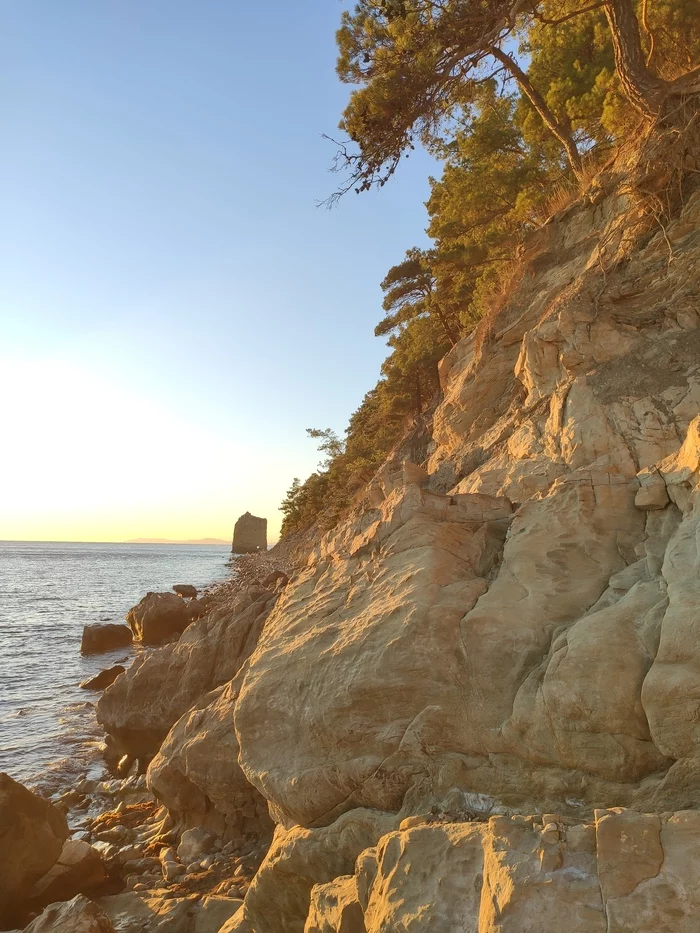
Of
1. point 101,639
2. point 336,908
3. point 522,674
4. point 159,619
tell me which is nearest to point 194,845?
point 336,908

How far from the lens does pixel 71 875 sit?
7703mm

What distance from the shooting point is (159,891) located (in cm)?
739

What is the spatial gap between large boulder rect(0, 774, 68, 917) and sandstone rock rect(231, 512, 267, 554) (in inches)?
4713

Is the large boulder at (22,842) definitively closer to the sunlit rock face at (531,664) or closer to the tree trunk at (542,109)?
the sunlit rock face at (531,664)

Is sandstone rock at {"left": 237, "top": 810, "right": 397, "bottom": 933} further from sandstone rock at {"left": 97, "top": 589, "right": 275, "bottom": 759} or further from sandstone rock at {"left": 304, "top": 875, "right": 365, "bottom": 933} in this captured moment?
sandstone rock at {"left": 97, "top": 589, "right": 275, "bottom": 759}

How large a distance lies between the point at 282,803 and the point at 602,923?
352 centimetres

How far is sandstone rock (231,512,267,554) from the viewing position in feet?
418

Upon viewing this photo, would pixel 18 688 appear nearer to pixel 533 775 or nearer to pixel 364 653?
pixel 364 653

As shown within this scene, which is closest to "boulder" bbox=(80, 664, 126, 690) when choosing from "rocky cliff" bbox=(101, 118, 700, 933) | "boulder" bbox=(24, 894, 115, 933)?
"rocky cliff" bbox=(101, 118, 700, 933)

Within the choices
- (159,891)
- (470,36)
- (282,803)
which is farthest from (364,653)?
(470,36)

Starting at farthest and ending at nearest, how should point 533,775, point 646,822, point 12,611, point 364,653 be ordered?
point 12,611, point 364,653, point 533,775, point 646,822

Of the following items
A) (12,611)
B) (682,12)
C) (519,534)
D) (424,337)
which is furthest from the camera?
(12,611)

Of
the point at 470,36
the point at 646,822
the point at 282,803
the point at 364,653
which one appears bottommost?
the point at 282,803

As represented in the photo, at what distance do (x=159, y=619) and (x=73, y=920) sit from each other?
1957 centimetres
